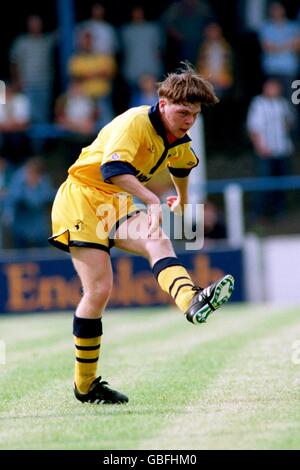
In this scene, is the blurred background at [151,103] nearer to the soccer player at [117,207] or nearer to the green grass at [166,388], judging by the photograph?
the green grass at [166,388]

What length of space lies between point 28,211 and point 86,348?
1005 centimetres

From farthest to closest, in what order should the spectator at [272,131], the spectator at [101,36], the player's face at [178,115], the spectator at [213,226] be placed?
the spectator at [101,36]
the spectator at [272,131]
the spectator at [213,226]
the player's face at [178,115]

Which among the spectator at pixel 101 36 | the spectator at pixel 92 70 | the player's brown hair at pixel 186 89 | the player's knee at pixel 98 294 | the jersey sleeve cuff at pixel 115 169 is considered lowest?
the player's knee at pixel 98 294

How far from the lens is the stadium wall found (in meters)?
16.5

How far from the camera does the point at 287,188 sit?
17.4 meters

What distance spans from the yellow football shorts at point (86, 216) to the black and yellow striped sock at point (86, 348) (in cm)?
47

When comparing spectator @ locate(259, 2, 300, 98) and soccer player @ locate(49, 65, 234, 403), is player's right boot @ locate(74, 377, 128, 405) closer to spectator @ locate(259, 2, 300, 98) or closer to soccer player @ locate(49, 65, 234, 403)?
soccer player @ locate(49, 65, 234, 403)

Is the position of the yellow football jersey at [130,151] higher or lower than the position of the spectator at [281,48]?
lower

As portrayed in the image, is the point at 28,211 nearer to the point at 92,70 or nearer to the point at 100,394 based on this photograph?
the point at 92,70

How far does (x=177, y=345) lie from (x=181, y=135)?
13.5 ft

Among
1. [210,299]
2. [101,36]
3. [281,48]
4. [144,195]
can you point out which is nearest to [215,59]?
[281,48]

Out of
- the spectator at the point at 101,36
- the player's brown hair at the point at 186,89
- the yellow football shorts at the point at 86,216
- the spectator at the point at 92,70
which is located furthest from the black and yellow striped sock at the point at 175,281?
the spectator at the point at 101,36

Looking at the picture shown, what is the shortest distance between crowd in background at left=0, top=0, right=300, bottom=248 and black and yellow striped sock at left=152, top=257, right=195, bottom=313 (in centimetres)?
1012

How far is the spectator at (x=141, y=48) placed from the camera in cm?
1850
